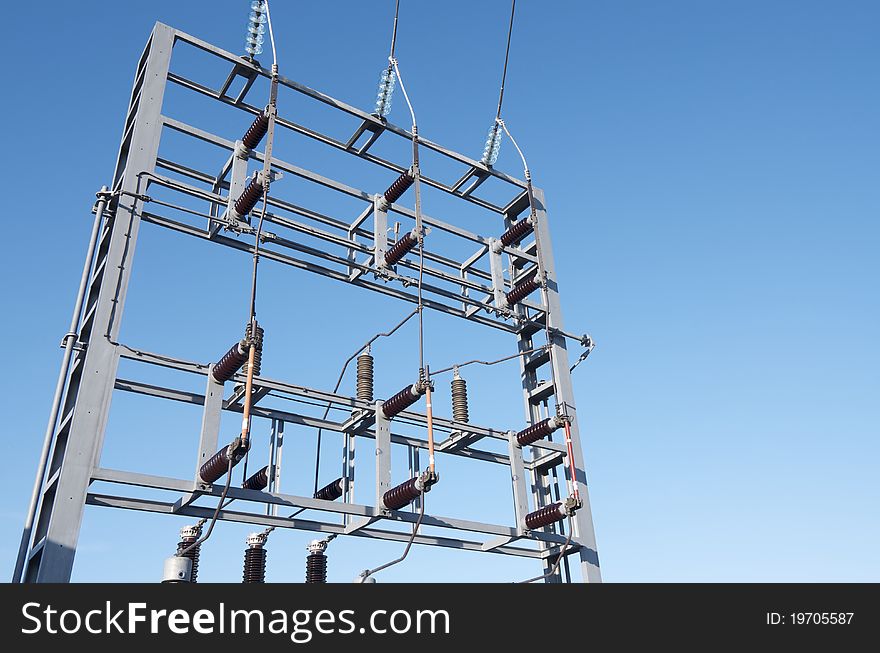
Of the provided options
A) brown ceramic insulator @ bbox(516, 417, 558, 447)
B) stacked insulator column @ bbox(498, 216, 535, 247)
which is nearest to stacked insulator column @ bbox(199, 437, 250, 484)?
brown ceramic insulator @ bbox(516, 417, 558, 447)

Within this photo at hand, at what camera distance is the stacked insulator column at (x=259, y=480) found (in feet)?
35.0

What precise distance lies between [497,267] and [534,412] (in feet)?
9.68

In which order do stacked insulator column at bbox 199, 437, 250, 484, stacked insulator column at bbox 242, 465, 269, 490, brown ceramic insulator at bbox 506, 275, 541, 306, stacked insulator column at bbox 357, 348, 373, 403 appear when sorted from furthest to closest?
brown ceramic insulator at bbox 506, 275, 541, 306
stacked insulator column at bbox 357, 348, 373, 403
stacked insulator column at bbox 242, 465, 269, 490
stacked insulator column at bbox 199, 437, 250, 484

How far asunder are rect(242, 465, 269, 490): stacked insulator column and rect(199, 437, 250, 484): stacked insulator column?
106 centimetres

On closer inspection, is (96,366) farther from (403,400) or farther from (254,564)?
(403,400)

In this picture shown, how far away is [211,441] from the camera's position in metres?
9.93

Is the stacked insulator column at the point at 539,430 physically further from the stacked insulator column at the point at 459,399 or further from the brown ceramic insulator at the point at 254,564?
the brown ceramic insulator at the point at 254,564

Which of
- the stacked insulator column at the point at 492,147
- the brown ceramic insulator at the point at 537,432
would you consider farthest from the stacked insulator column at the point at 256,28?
the brown ceramic insulator at the point at 537,432

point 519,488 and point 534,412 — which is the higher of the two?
point 534,412

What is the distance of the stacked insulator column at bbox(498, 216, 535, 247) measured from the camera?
51.4 ft

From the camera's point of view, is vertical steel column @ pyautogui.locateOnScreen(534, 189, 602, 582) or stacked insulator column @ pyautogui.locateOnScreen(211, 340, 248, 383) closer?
stacked insulator column @ pyautogui.locateOnScreen(211, 340, 248, 383)

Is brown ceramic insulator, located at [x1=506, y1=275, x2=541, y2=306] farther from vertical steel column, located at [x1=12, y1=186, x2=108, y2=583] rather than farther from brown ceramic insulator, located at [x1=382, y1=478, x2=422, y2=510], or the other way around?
vertical steel column, located at [x1=12, y1=186, x2=108, y2=583]
